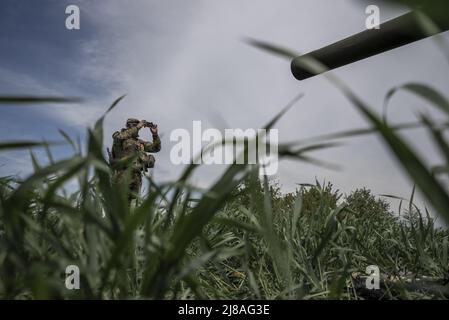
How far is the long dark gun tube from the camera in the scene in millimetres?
810

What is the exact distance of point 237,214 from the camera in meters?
2.43

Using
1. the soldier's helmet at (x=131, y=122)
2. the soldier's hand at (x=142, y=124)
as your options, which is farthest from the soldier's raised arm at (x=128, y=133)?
the soldier's helmet at (x=131, y=122)

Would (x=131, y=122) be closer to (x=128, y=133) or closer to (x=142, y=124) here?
(x=128, y=133)

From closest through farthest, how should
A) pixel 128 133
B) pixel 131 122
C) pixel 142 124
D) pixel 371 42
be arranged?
pixel 371 42, pixel 142 124, pixel 128 133, pixel 131 122

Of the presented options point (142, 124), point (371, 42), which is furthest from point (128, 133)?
point (371, 42)

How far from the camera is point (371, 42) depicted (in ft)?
2.95

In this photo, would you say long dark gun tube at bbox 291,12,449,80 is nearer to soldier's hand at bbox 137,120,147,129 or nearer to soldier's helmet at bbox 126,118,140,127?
soldier's hand at bbox 137,120,147,129

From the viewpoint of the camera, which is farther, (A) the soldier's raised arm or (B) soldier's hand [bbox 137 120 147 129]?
(A) the soldier's raised arm

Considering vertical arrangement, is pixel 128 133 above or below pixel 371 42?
above

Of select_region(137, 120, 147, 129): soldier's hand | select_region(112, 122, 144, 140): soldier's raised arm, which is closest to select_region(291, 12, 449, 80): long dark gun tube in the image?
select_region(137, 120, 147, 129): soldier's hand
